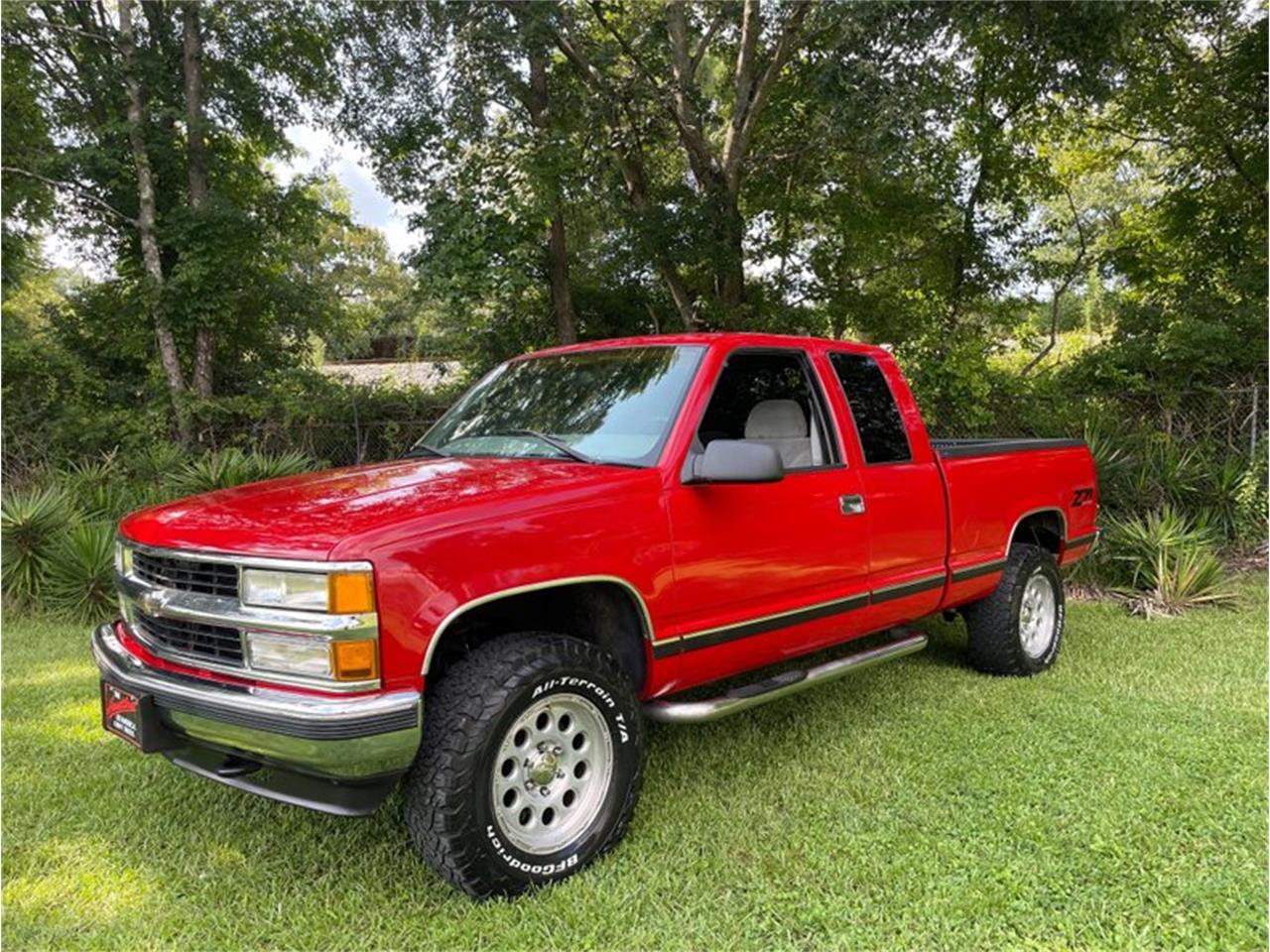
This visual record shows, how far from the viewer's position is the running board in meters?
3.34

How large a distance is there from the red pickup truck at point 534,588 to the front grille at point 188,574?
0.01 metres

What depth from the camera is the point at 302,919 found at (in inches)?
111

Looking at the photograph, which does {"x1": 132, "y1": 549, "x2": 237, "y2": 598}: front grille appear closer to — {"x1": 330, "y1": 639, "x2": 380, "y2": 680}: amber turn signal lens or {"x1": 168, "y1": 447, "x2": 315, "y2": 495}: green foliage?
{"x1": 330, "y1": 639, "x2": 380, "y2": 680}: amber turn signal lens

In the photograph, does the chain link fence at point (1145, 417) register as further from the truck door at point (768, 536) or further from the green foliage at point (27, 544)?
the green foliage at point (27, 544)

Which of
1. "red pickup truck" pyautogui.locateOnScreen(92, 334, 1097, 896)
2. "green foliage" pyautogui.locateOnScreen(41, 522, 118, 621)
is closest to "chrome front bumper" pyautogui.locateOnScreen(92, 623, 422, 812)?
"red pickup truck" pyautogui.locateOnScreen(92, 334, 1097, 896)

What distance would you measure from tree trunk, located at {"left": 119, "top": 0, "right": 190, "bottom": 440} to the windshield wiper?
397 inches

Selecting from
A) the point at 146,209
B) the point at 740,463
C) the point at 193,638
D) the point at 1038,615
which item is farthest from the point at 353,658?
the point at 146,209

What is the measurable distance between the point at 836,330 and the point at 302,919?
44.8ft

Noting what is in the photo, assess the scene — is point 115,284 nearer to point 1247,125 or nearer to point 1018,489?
point 1018,489

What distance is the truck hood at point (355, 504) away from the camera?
106 inches

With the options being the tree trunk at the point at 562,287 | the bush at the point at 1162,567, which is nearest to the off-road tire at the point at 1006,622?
the bush at the point at 1162,567

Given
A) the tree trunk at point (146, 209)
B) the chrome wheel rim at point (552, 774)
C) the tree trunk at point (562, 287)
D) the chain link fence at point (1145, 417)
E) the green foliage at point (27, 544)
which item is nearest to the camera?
the chrome wheel rim at point (552, 774)

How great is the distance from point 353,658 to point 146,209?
11.8 meters

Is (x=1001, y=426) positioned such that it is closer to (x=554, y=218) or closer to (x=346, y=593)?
(x=554, y=218)
